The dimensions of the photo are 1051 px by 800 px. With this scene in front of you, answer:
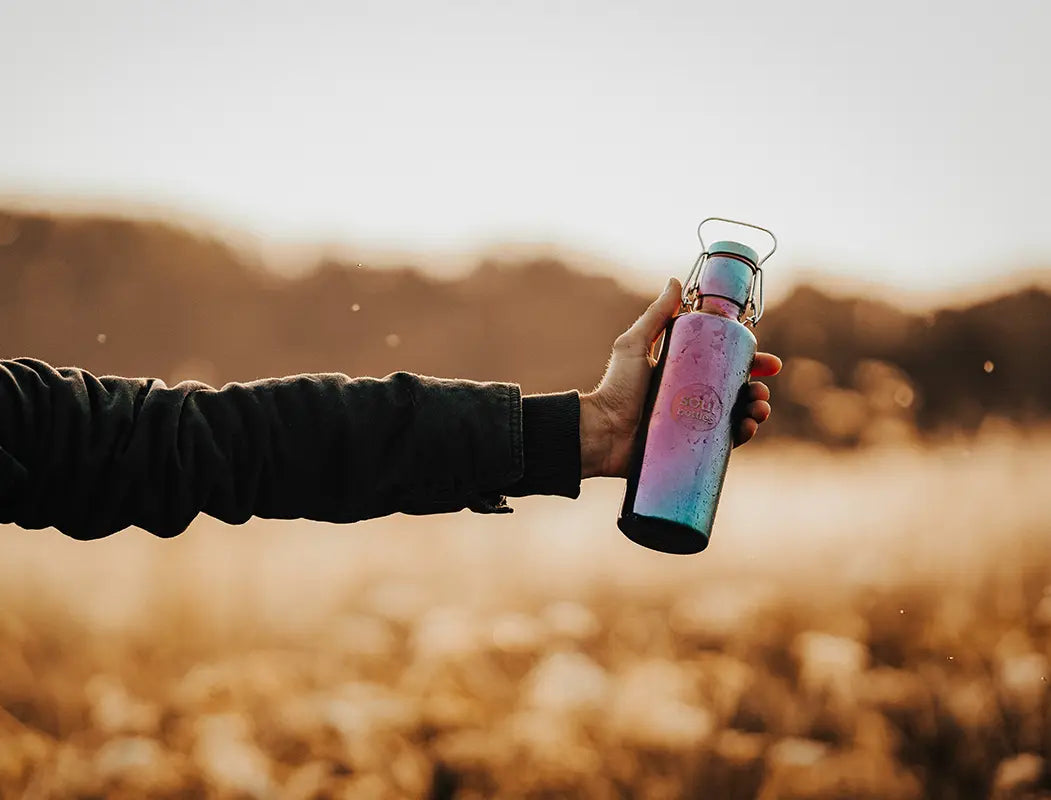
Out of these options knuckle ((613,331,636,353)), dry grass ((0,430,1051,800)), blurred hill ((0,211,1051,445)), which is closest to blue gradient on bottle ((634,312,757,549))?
knuckle ((613,331,636,353))

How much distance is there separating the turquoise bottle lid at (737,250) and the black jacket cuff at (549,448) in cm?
45

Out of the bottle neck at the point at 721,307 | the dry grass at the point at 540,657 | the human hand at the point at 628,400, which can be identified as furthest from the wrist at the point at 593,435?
the dry grass at the point at 540,657

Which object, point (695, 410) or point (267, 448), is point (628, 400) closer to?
point (695, 410)

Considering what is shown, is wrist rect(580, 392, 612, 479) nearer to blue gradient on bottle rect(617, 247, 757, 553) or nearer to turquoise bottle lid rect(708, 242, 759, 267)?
blue gradient on bottle rect(617, 247, 757, 553)

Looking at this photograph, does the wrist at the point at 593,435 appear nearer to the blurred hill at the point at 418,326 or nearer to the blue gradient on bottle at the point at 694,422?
the blue gradient on bottle at the point at 694,422

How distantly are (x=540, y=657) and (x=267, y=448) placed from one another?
199cm

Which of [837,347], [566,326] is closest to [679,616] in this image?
[837,347]

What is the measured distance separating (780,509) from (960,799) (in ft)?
8.47

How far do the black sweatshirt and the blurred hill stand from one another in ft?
15.2

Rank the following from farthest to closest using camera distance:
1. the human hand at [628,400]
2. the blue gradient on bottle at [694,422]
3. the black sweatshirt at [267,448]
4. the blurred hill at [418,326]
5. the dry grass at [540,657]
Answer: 1. the blurred hill at [418,326]
2. the dry grass at [540,657]
3. the human hand at [628,400]
4. the blue gradient on bottle at [694,422]
5. the black sweatshirt at [267,448]

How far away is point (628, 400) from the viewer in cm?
206

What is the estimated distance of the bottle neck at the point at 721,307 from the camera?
6.49 feet

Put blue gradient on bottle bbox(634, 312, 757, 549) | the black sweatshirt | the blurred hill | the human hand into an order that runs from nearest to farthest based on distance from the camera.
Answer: the black sweatshirt
blue gradient on bottle bbox(634, 312, 757, 549)
the human hand
the blurred hill

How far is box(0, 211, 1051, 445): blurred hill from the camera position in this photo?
24.7 ft
